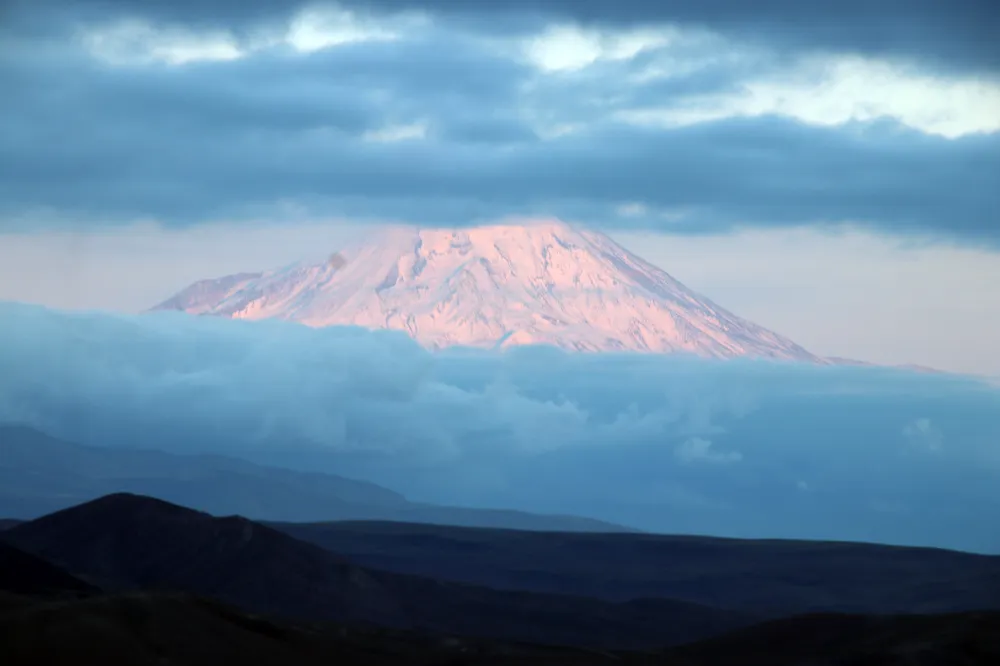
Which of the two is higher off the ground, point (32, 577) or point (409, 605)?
point (409, 605)

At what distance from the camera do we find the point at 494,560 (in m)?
192

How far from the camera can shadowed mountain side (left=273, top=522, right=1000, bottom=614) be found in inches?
6644

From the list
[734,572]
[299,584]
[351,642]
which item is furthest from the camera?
[734,572]

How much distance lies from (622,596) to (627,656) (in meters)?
87.1

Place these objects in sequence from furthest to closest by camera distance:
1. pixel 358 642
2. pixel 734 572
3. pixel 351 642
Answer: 1. pixel 734 572
2. pixel 358 642
3. pixel 351 642

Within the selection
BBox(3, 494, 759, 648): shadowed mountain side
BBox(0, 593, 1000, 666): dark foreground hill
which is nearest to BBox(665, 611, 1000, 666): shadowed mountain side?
BBox(0, 593, 1000, 666): dark foreground hill

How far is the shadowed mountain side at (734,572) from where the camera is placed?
169 meters

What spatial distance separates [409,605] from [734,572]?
5776cm

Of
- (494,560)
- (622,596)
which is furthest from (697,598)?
(494,560)

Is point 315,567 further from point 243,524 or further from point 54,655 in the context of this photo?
point 54,655

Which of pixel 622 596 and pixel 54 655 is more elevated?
pixel 622 596

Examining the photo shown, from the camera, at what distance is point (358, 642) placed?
85812 mm

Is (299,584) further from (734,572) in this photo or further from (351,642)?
(734,572)

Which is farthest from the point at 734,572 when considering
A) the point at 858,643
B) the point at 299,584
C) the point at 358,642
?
the point at 358,642
